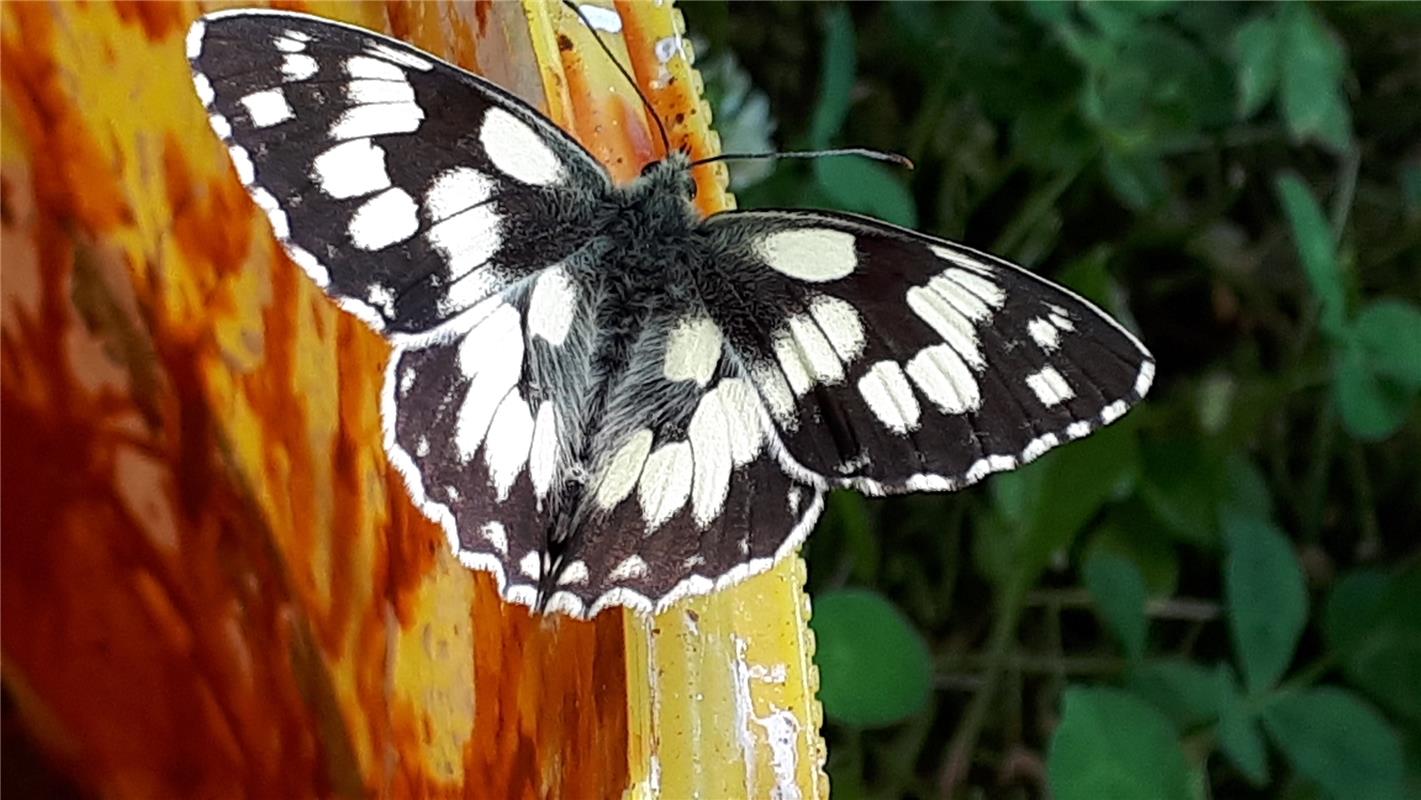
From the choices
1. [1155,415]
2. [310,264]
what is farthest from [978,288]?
[1155,415]

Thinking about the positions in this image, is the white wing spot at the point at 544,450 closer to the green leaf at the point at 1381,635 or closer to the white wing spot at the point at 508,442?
the white wing spot at the point at 508,442

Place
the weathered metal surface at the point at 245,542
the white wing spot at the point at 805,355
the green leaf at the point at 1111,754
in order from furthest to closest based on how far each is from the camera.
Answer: the green leaf at the point at 1111,754 → the white wing spot at the point at 805,355 → the weathered metal surface at the point at 245,542

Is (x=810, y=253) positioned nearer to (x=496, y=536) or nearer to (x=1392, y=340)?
(x=496, y=536)

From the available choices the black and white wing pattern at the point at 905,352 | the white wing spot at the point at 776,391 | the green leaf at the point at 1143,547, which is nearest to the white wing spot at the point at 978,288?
the black and white wing pattern at the point at 905,352

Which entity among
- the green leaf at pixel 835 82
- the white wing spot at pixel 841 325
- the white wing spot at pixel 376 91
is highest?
the green leaf at pixel 835 82

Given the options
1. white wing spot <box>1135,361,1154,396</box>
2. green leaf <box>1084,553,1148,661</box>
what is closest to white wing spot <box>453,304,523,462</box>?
white wing spot <box>1135,361,1154,396</box>

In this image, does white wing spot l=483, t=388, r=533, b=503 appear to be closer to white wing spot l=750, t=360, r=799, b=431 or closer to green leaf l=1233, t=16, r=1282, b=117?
white wing spot l=750, t=360, r=799, b=431

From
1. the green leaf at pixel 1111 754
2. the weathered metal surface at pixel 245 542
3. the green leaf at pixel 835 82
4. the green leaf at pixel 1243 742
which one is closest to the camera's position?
the weathered metal surface at pixel 245 542
